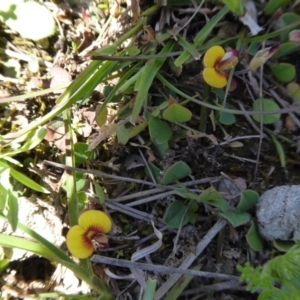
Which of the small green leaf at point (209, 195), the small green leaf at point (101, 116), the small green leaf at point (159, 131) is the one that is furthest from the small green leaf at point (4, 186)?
the small green leaf at point (209, 195)

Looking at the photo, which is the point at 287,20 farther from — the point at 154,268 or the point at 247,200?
the point at 154,268

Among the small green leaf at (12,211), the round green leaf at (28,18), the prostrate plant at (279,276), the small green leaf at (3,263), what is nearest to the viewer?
the prostrate plant at (279,276)

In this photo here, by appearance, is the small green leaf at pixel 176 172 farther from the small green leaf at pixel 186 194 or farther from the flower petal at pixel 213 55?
the flower petal at pixel 213 55

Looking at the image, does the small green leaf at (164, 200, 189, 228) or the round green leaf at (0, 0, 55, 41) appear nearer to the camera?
the small green leaf at (164, 200, 189, 228)

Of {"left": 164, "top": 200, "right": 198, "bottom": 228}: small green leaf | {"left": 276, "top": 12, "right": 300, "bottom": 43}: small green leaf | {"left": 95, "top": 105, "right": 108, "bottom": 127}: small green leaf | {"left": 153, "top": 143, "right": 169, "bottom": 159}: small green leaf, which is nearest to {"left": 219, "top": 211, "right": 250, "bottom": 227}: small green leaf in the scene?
{"left": 164, "top": 200, "right": 198, "bottom": 228}: small green leaf

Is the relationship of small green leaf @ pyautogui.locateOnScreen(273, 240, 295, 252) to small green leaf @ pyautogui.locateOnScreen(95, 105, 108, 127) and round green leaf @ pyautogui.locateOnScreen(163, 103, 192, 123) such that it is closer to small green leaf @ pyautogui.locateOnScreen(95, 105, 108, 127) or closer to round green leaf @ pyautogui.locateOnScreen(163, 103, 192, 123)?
round green leaf @ pyautogui.locateOnScreen(163, 103, 192, 123)

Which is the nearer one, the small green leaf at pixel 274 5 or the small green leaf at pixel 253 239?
the small green leaf at pixel 253 239
